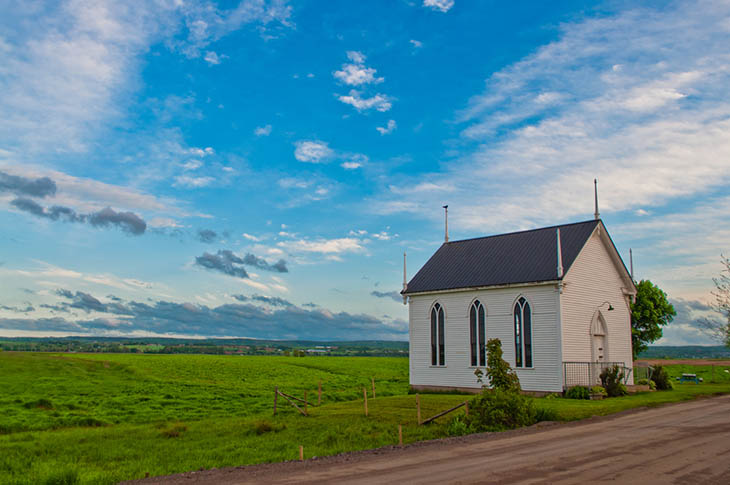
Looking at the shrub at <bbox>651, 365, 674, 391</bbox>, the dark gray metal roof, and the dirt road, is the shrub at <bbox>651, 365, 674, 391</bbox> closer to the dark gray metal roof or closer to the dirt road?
the dark gray metal roof

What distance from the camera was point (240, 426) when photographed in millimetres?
27125

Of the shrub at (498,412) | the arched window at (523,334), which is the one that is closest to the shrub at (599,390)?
the arched window at (523,334)

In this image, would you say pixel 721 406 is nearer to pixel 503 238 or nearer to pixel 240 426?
pixel 503 238

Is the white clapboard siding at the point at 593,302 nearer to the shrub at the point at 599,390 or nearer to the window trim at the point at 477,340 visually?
the shrub at the point at 599,390

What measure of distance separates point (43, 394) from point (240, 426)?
23.5 metres

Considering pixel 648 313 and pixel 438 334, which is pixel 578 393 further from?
pixel 648 313

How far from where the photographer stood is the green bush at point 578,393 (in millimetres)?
30594

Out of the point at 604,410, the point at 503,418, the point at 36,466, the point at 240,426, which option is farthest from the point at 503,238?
the point at 36,466

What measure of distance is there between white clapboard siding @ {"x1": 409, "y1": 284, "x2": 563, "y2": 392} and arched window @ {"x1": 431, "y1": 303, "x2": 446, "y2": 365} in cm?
28

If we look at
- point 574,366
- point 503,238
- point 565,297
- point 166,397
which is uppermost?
point 503,238

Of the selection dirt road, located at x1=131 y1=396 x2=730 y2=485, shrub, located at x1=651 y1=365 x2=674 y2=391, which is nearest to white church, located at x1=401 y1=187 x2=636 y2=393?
shrub, located at x1=651 y1=365 x2=674 y2=391

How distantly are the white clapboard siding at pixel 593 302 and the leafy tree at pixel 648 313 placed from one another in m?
8.10

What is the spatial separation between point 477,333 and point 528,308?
364 centimetres

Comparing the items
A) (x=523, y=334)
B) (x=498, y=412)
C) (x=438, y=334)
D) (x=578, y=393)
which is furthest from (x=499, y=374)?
(x=438, y=334)
